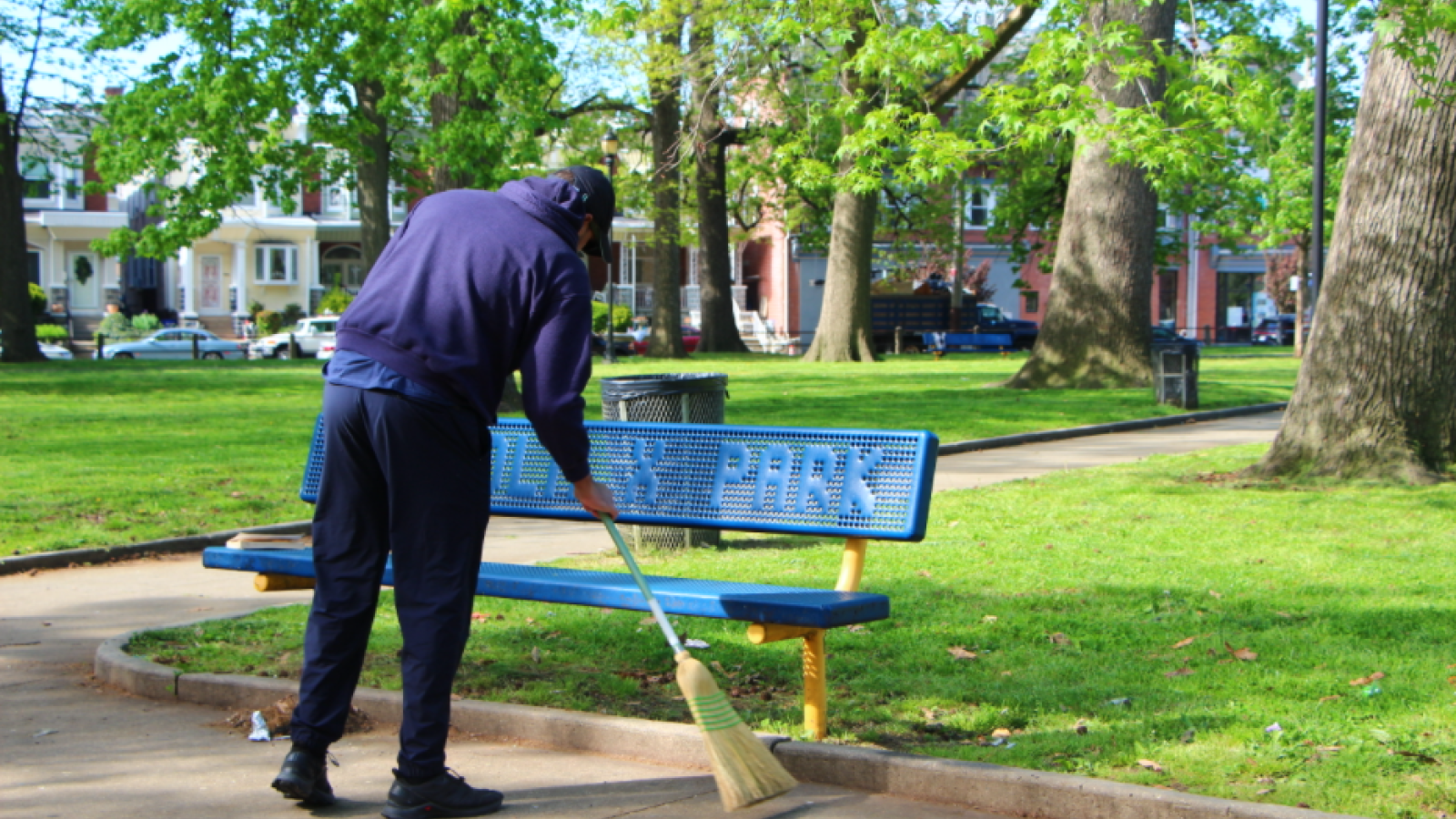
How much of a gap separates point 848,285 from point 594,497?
25.0 meters

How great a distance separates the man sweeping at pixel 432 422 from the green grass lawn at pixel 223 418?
17.9 ft

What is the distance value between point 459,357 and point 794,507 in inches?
66.8

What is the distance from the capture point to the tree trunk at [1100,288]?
67.4 ft

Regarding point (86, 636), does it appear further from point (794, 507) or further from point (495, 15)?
point (495, 15)

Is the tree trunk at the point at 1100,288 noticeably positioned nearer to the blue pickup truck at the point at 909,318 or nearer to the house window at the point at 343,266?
the blue pickup truck at the point at 909,318

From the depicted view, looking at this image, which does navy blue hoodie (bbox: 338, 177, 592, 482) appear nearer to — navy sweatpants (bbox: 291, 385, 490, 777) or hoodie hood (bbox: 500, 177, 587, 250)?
hoodie hood (bbox: 500, 177, 587, 250)

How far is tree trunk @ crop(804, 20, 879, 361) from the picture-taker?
28.2 m

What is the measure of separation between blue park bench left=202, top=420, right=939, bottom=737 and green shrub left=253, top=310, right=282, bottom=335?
45973mm

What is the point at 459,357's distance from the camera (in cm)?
378

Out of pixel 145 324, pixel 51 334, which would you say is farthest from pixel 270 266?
pixel 51 334

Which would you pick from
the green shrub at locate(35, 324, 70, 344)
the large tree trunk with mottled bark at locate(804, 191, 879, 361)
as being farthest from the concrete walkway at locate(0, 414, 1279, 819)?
the green shrub at locate(35, 324, 70, 344)

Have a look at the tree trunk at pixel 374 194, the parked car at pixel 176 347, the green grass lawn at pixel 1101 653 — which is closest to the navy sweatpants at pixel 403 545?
the green grass lawn at pixel 1101 653

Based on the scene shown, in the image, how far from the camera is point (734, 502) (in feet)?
17.2

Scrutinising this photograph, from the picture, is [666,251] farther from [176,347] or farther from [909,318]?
[176,347]
